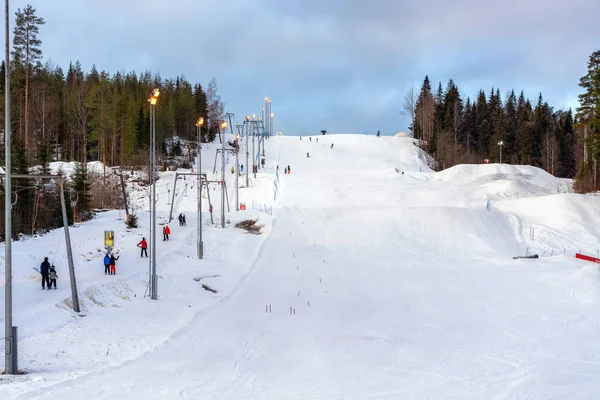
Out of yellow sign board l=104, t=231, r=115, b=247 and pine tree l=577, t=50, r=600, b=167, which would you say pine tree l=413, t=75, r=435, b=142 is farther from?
yellow sign board l=104, t=231, r=115, b=247

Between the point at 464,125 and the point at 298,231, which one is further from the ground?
the point at 464,125

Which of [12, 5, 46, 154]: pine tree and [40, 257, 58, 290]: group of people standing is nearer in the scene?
[40, 257, 58, 290]: group of people standing

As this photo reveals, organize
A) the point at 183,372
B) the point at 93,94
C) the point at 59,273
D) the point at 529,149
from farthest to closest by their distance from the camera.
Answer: the point at 529,149
the point at 93,94
the point at 59,273
the point at 183,372

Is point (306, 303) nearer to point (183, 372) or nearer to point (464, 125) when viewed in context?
point (183, 372)

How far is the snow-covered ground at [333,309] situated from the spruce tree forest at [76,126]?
8.55 m

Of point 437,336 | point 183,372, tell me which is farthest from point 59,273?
point 437,336

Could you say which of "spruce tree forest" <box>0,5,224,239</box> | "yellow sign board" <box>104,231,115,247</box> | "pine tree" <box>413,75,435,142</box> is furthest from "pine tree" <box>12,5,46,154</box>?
"pine tree" <box>413,75,435,142</box>

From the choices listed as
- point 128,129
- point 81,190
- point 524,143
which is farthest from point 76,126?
point 524,143

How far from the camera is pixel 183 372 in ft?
42.1

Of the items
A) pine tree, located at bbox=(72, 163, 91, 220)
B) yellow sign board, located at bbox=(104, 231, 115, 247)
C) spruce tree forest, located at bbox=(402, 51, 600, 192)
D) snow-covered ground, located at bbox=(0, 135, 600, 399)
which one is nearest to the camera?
snow-covered ground, located at bbox=(0, 135, 600, 399)

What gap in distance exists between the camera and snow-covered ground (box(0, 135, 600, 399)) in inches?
480

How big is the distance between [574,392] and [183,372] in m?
9.58

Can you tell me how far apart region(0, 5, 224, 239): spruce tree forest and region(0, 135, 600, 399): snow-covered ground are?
855 centimetres

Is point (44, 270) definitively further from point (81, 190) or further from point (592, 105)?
point (592, 105)
